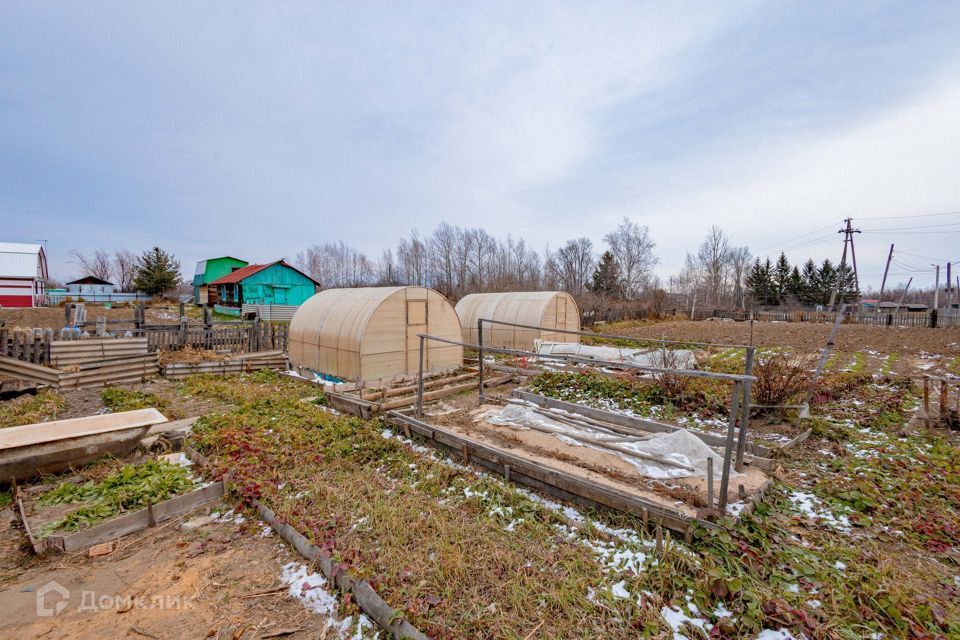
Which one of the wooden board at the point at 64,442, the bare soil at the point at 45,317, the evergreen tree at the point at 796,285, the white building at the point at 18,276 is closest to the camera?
the wooden board at the point at 64,442

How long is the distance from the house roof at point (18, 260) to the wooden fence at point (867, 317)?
45.9 metres

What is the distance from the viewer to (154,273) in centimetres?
3922

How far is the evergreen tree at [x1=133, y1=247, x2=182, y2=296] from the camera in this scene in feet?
128

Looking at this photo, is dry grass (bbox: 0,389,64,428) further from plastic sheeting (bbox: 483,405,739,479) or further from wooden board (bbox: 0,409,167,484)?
plastic sheeting (bbox: 483,405,739,479)

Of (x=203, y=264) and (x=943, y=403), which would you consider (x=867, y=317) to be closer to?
(x=943, y=403)

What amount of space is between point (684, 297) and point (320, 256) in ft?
187

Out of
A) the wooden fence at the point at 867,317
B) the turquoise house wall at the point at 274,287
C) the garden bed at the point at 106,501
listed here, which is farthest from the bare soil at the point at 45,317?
the wooden fence at the point at 867,317

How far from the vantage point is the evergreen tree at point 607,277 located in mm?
49344

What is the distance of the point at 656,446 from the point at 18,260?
43718mm

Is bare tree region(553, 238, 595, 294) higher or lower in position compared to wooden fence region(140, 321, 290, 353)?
higher

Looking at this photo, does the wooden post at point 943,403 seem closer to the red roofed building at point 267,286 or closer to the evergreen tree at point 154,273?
the red roofed building at point 267,286

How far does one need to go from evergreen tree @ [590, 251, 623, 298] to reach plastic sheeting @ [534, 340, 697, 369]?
36.2m

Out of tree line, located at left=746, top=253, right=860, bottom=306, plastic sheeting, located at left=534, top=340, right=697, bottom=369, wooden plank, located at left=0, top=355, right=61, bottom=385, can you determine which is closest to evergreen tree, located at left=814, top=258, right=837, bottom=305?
tree line, located at left=746, top=253, right=860, bottom=306

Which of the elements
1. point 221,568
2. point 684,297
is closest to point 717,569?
point 221,568
